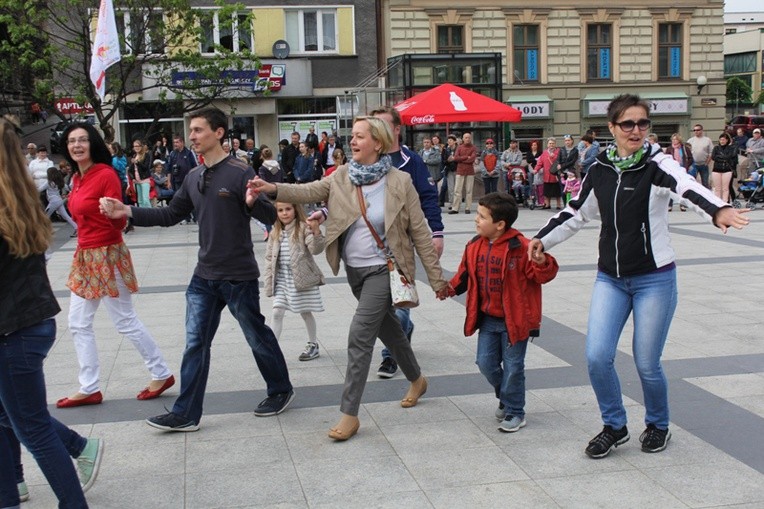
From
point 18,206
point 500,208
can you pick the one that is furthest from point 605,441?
point 18,206

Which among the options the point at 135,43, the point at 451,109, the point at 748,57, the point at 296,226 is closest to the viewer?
the point at 296,226

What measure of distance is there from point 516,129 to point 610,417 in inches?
1159

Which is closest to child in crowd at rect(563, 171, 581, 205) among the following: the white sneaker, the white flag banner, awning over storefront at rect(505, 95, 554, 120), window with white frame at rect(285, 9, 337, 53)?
the white flag banner

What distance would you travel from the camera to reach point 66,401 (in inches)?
228

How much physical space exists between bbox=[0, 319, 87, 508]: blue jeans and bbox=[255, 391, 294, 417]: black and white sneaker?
6.08 ft

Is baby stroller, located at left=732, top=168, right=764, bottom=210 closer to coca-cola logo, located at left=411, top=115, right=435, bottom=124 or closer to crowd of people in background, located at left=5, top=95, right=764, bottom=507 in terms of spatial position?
coca-cola logo, located at left=411, top=115, right=435, bottom=124

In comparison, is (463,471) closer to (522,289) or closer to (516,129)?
(522,289)

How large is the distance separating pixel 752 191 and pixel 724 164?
2.05m

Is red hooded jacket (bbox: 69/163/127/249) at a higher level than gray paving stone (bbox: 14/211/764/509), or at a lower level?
higher

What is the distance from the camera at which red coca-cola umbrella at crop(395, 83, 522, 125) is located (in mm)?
19859

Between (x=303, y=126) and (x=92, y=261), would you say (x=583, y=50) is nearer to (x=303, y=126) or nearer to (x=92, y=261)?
(x=303, y=126)

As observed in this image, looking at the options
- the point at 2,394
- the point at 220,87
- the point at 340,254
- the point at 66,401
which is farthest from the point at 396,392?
the point at 220,87

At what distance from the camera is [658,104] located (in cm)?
3369

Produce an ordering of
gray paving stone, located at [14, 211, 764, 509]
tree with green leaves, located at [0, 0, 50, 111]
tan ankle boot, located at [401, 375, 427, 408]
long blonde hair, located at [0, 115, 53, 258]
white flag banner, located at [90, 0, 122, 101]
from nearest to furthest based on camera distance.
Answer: long blonde hair, located at [0, 115, 53, 258] < gray paving stone, located at [14, 211, 764, 509] < tan ankle boot, located at [401, 375, 427, 408] < white flag banner, located at [90, 0, 122, 101] < tree with green leaves, located at [0, 0, 50, 111]
